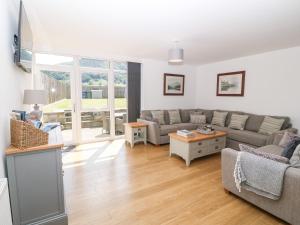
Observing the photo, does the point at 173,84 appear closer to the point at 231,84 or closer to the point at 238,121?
the point at 231,84

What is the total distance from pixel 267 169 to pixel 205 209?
824 millimetres

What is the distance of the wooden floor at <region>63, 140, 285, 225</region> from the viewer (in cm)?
184

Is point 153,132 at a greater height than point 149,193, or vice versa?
point 153,132

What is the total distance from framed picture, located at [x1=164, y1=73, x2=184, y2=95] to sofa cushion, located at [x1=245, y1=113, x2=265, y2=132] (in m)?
2.28

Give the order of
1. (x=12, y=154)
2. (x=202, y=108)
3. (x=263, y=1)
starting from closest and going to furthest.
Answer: (x=12, y=154) → (x=263, y=1) → (x=202, y=108)

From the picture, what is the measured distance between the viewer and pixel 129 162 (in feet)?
10.9

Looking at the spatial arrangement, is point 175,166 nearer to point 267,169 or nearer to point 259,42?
point 267,169

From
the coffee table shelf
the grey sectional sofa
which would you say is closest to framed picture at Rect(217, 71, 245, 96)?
the grey sectional sofa

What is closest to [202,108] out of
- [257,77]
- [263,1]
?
[257,77]

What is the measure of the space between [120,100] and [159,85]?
1329 millimetres

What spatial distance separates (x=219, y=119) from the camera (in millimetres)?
4750

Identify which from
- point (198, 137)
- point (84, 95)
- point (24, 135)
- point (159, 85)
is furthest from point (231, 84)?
point (24, 135)

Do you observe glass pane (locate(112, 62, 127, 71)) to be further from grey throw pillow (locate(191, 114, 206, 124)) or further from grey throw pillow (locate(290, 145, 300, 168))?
grey throw pillow (locate(290, 145, 300, 168))

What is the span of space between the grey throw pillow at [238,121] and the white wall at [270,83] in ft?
1.46
